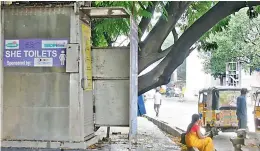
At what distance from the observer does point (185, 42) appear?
27.7ft

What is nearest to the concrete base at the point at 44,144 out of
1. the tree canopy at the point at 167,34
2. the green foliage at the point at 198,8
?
the tree canopy at the point at 167,34

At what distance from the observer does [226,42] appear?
29.6 meters

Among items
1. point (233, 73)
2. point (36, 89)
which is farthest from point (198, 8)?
point (233, 73)

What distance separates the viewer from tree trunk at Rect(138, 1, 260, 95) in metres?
7.97

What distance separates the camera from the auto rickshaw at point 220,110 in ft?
45.1

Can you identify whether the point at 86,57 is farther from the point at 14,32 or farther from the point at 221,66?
the point at 221,66

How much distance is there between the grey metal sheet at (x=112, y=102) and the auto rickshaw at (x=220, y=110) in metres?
7.97

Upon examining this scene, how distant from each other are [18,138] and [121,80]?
180cm

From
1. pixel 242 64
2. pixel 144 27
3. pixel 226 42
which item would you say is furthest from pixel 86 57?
pixel 242 64

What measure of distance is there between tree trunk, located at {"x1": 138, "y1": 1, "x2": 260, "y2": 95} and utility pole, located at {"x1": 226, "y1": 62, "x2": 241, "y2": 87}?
80.6 ft

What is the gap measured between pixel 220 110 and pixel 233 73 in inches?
844

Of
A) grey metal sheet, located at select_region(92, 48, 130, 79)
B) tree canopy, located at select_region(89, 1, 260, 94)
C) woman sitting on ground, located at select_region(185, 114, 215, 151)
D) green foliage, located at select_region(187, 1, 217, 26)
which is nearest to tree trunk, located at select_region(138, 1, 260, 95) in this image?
tree canopy, located at select_region(89, 1, 260, 94)

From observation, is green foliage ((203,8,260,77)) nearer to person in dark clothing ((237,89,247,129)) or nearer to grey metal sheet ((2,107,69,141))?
person in dark clothing ((237,89,247,129))

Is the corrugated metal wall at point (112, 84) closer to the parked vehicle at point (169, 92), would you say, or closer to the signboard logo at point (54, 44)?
the signboard logo at point (54, 44)
